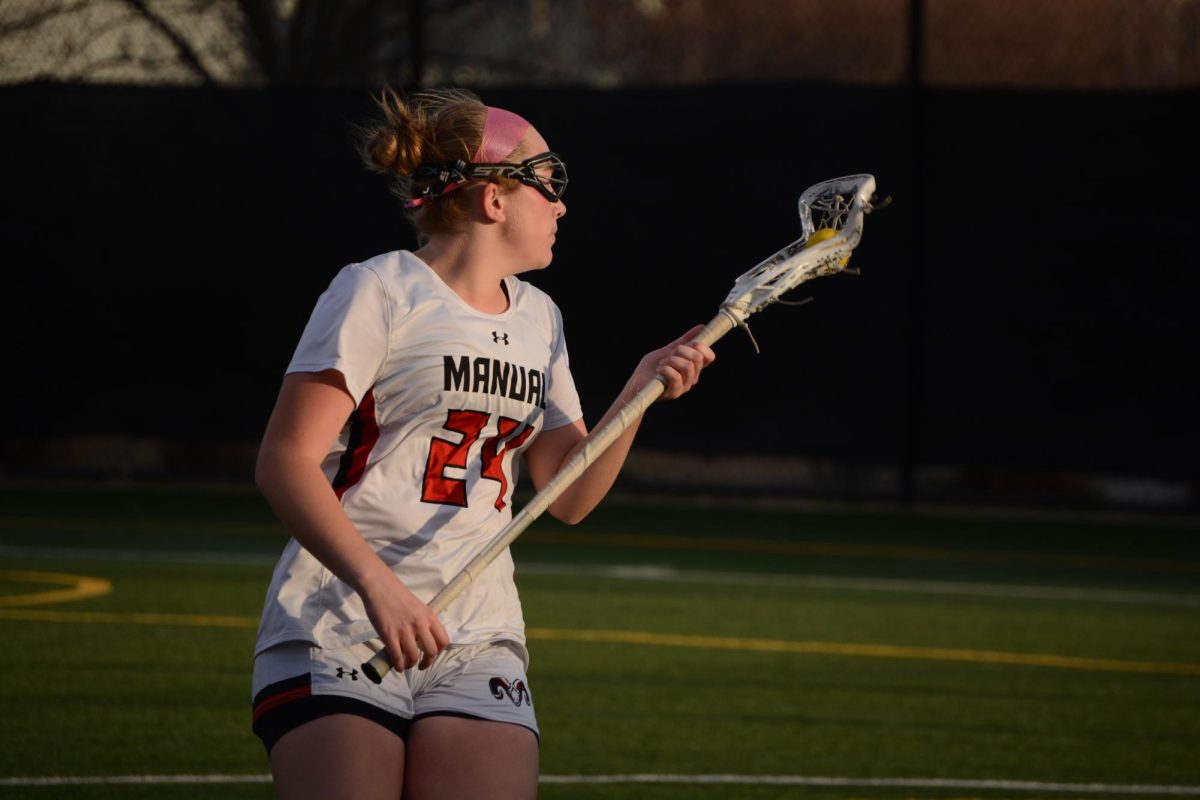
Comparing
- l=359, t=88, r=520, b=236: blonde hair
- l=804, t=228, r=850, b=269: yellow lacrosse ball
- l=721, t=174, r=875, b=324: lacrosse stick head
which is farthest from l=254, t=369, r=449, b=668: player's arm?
l=804, t=228, r=850, b=269: yellow lacrosse ball

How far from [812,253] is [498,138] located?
2.21ft

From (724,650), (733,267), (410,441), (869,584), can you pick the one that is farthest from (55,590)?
(410,441)

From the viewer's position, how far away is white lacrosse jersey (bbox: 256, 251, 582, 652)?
363 cm

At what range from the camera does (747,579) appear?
36.9 feet

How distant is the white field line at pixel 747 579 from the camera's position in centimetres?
1091

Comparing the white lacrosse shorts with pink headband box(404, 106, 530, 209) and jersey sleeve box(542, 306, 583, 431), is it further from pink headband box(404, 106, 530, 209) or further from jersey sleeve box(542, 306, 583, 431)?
pink headband box(404, 106, 530, 209)

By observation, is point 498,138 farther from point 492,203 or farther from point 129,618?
point 129,618

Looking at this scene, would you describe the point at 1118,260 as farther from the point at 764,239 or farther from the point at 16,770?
the point at 16,770

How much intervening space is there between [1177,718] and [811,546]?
507 centimetres

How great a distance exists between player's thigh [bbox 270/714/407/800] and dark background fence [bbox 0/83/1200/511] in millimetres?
9931

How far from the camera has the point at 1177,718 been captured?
770cm

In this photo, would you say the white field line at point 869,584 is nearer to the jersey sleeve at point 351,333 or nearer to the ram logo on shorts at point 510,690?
the ram logo on shorts at point 510,690

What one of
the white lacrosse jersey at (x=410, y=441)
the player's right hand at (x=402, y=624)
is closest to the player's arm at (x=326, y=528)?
the player's right hand at (x=402, y=624)

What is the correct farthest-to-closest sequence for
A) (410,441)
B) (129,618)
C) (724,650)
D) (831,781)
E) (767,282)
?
(129,618) → (724,650) → (831,781) → (767,282) → (410,441)
